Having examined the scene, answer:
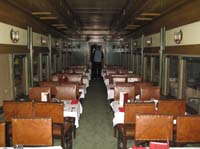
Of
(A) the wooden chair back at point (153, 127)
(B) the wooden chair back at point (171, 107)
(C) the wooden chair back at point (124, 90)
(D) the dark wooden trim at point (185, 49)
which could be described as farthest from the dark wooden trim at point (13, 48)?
(D) the dark wooden trim at point (185, 49)

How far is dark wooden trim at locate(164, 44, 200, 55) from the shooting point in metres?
5.60

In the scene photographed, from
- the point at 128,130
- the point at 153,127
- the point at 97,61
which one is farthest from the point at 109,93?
the point at 97,61

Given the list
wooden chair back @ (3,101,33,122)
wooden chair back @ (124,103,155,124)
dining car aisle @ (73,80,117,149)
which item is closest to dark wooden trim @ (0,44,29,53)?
Answer: wooden chair back @ (3,101,33,122)

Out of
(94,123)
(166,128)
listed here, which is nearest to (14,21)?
(94,123)

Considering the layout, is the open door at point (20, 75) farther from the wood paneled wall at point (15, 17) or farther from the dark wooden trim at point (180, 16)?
the dark wooden trim at point (180, 16)

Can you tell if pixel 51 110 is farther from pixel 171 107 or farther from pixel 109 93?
pixel 109 93

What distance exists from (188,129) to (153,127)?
1.35 feet

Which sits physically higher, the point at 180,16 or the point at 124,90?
the point at 180,16

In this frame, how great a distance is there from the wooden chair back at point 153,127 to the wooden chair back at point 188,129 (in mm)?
112

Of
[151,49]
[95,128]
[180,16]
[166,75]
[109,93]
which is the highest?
[180,16]

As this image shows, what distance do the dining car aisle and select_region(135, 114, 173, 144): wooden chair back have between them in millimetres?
1620

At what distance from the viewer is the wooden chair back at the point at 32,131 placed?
11.0 ft

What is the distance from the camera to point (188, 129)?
3.48m

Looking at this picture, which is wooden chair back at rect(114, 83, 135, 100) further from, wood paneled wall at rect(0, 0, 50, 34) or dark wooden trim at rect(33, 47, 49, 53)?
dark wooden trim at rect(33, 47, 49, 53)
